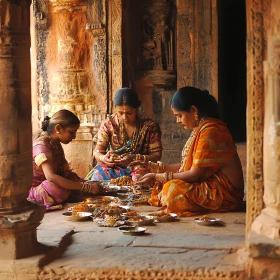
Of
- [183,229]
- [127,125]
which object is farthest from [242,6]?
[183,229]

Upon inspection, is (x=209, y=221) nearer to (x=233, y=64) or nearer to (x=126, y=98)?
(x=126, y=98)

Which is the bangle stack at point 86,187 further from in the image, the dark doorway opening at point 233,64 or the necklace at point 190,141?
the dark doorway opening at point 233,64

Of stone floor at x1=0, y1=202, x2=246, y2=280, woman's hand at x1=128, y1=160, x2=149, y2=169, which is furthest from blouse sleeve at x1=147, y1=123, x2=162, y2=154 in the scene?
stone floor at x1=0, y1=202, x2=246, y2=280

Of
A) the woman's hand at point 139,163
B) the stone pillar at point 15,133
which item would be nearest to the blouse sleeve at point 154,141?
the woman's hand at point 139,163

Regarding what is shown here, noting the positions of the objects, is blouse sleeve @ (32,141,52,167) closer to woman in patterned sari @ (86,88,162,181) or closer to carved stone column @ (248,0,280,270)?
woman in patterned sari @ (86,88,162,181)

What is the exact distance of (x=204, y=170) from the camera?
5.97 metres

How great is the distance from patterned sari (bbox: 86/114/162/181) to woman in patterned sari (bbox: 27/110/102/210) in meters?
1.09

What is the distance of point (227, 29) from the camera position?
12617 mm

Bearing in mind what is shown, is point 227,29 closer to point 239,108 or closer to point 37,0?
point 239,108

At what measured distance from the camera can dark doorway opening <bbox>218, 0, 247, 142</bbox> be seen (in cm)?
1223

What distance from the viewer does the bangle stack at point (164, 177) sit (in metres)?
6.15

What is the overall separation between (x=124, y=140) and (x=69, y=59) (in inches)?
105

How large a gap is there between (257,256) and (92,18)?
638 centimetres

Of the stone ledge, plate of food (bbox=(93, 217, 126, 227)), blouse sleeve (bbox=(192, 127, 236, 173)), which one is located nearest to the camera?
the stone ledge
